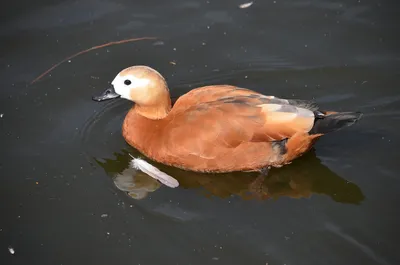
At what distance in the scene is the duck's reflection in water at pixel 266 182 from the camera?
560 cm

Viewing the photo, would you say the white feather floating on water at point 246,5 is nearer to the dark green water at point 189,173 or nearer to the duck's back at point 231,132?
the dark green water at point 189,173

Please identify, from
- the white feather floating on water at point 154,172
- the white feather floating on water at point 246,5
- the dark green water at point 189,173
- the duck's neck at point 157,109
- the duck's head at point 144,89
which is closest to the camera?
the dark green water at point 189,173

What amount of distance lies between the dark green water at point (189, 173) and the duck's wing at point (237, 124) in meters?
0.42

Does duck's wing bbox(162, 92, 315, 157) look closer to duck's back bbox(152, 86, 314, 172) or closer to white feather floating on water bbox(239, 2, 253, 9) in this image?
duck's back bbox(152, 86, 314, 172)

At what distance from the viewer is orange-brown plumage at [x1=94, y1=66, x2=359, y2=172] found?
18.1 feet

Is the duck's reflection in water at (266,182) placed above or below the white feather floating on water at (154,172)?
below

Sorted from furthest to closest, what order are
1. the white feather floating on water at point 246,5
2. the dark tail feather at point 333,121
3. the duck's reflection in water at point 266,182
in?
the white feather floating on water at point 246,5 < the duck's reflection in water at point 266,182 < the dark tail feather at point 333,121

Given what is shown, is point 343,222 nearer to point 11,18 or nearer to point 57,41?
point 57,41

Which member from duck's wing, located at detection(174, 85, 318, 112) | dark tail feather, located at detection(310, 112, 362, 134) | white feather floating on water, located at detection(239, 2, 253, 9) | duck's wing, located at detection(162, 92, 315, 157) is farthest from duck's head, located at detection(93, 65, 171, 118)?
white feather floating on water, located at detection(239, 2, 253, 9)

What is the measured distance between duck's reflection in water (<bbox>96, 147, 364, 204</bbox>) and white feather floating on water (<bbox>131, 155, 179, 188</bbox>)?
0.14 feet

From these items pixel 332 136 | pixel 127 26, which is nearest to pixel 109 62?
pixel 127 26

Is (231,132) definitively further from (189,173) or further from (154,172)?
(154,172)

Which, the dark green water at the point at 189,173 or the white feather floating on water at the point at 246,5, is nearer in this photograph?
the dark green water at the point at 189,173

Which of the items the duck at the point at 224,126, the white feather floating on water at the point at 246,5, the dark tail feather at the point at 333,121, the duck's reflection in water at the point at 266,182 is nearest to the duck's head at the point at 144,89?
the duck at the point at 224,126
